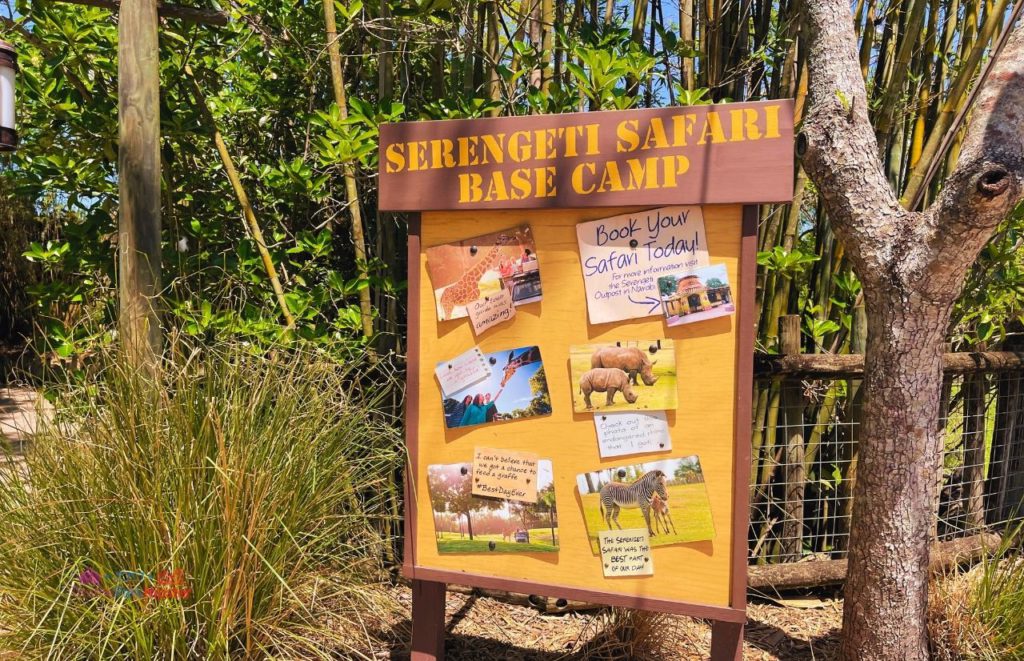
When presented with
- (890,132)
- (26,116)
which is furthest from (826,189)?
(26,116)

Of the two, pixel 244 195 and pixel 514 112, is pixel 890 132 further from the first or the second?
pixel 244 195

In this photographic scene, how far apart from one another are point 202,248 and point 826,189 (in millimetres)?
2842

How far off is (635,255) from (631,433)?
0.54 meters

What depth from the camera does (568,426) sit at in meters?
2.40

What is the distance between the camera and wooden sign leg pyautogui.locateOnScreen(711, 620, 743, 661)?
2314mm

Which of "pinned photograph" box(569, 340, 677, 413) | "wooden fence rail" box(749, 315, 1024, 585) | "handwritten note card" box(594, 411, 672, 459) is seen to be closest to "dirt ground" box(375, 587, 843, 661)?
"wooden fence rail" box(749, 315, 1024, 585)

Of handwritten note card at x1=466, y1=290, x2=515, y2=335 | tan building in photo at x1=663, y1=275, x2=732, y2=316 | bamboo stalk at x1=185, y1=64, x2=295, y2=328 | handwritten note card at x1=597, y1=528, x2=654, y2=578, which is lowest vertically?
handwritten note card at x1=597, y1=528, x2=654, y2=578

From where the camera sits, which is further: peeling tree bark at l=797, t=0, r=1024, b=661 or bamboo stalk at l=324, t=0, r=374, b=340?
bamboo stalk at l=324, t=0, r=374, b=340

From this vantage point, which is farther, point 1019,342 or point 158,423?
point 1019,342

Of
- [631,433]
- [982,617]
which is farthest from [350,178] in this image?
[982,617]

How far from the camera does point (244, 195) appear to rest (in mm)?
3465

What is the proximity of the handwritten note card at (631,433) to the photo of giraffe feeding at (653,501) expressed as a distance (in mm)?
52

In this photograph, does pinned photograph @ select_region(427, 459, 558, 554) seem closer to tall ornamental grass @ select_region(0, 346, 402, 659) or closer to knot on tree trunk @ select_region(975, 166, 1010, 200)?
tall ornamental grass @ select_region(0, 346, 402, 659)

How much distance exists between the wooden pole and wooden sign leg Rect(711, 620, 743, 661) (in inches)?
82.3
